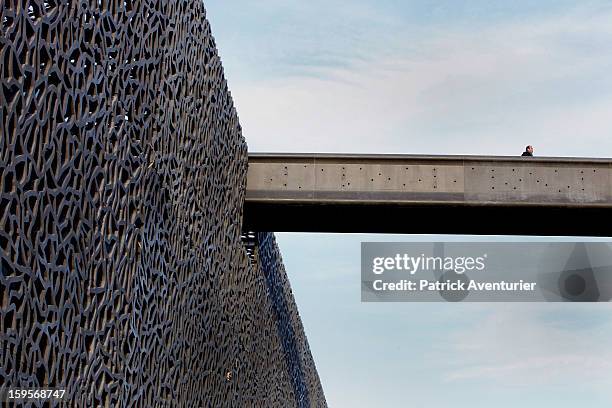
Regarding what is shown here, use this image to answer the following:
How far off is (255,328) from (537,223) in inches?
289

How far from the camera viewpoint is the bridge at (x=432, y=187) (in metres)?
23.0

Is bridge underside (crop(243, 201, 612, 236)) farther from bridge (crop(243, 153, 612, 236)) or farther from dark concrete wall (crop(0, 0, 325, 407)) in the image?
dark concrete wall (crop(0, 0, 325, 407))

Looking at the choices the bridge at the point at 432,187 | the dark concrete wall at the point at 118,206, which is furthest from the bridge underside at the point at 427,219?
the dark concrete wall at the point at 118,206

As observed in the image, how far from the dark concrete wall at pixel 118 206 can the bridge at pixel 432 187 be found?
2.81 m

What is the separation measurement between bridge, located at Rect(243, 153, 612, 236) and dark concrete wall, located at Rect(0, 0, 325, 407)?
2813mm

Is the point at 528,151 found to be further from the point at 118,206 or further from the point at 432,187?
the point at 118,206

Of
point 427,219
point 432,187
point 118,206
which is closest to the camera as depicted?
point 118,206

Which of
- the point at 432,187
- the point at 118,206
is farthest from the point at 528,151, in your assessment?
the point at 118,206

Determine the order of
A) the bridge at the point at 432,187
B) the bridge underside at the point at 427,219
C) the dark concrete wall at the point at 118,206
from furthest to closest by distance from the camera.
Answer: the bridge underside at the point at 427,219, the bridge at the point at 432,187, the dark concrete wall at the point at 118,206

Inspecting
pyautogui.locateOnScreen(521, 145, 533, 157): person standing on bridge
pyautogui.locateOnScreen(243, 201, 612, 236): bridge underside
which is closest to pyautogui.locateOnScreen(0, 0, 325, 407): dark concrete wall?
pyautogui.locateOnScreen(243, 201, 612, 236): bridge underside

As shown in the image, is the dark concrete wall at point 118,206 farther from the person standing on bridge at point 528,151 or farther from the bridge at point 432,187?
the person standing on bridge at point 528,151

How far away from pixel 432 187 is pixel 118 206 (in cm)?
1250

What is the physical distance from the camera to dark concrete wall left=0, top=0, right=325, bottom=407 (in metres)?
9.01

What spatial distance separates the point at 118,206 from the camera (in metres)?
11.9
